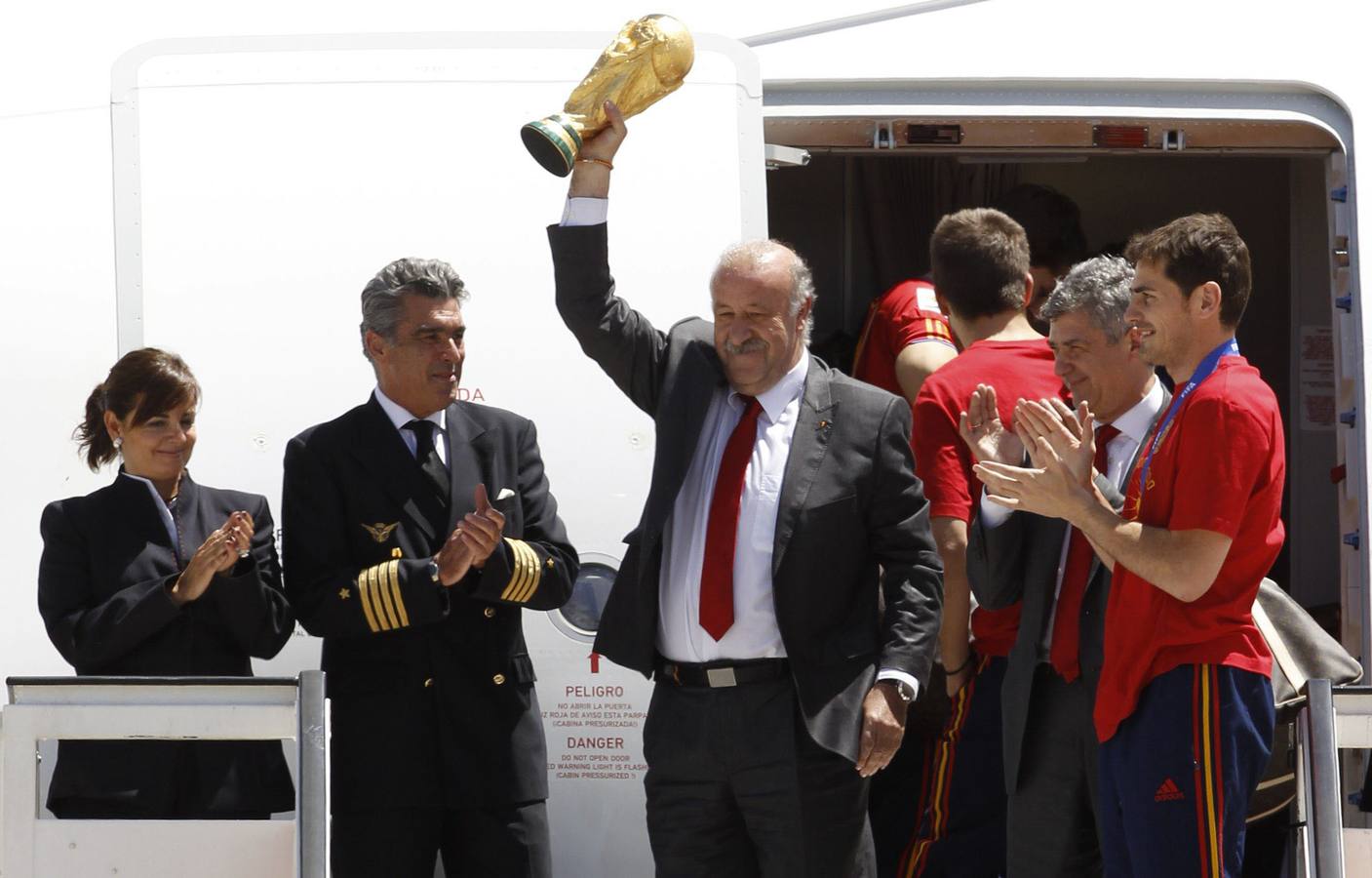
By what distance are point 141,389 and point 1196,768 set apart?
2.32 meters

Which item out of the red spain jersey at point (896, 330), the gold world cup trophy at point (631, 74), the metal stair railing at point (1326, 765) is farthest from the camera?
the red spain jersey at point (896, 330)

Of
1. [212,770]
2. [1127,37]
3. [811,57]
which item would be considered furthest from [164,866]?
[1127,37]

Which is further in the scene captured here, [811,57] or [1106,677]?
[811,57]

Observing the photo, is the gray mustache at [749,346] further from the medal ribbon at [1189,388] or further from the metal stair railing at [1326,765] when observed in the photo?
the metal stair railing at [1326,765]

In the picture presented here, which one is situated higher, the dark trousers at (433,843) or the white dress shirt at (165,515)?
the white dress shirt at (165,515)

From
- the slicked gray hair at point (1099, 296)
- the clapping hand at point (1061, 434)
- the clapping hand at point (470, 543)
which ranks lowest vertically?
the clapping hand at point (470, 543)

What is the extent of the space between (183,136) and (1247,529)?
2.63 meters

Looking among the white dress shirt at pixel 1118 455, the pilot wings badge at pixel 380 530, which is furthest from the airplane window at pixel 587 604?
the white dress shirt at pixel 1118 455

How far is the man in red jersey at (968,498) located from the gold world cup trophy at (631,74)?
108 centimetres

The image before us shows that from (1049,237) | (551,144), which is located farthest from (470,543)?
(1049,237)

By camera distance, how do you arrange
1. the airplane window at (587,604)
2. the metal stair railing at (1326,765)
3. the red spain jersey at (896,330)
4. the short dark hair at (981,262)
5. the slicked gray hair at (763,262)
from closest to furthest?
1. the metal stair railing at (1326,765)
2. the slicked gray hair at (763,262)
3. the airplane window at (587,604)
4. the short dark hair at (981,262)
5. the red spain jersey at (896,330)

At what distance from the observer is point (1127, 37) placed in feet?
15.1

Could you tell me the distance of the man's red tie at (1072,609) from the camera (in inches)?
143

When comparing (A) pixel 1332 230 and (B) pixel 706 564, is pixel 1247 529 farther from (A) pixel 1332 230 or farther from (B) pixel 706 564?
(A) pixel 1332 230
